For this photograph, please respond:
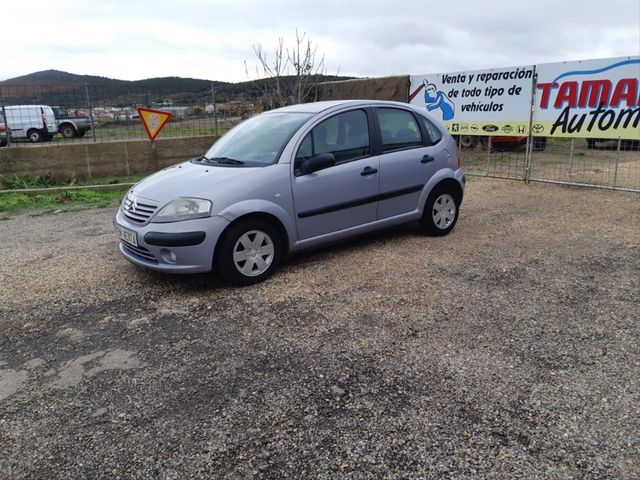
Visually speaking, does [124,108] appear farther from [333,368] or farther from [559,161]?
[333,368]

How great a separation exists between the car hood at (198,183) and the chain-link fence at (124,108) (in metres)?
8.32

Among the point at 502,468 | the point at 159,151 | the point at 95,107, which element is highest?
the point at 95,107

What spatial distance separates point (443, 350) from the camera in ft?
11.6

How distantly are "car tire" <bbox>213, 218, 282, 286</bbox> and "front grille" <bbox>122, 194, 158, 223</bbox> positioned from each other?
71 cm

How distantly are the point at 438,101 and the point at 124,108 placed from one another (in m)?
8.09

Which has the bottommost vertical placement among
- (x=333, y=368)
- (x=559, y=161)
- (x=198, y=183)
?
(x=333, y=368)

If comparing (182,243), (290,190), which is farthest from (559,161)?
(182,243)

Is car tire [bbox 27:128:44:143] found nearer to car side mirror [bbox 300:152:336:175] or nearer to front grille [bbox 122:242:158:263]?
front grille [bbox 122:242:158:263]

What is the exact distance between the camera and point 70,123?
16.0 m

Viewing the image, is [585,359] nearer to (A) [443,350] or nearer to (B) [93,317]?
(A) [443,350]

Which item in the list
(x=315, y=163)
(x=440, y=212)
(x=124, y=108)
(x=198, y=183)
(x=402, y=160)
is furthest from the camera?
(x=124, y=108)

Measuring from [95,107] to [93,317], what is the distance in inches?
411

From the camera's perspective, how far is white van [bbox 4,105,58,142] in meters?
13.7

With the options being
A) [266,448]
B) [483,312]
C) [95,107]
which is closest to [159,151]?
[95,107]
